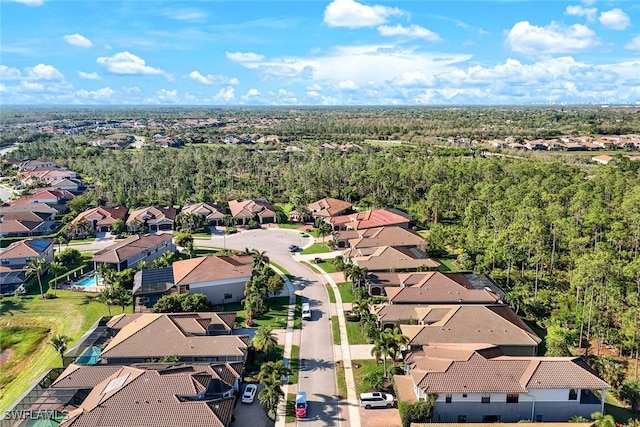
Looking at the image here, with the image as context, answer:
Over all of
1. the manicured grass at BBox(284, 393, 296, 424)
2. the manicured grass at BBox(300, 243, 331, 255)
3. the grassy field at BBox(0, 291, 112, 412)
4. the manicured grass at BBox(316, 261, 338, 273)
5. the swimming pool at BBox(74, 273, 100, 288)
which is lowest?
the grassy field at BBox(0, 291, 112, 412)

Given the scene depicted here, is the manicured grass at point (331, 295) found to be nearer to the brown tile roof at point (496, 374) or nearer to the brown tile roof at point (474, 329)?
the brown tile roof at point (474, 329)

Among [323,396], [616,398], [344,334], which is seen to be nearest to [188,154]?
[344,334]

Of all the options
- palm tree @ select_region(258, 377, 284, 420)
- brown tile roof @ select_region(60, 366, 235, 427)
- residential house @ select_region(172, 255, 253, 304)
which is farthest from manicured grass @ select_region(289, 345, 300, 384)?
A: residential house @ select_region(172, 255, 253, 304)

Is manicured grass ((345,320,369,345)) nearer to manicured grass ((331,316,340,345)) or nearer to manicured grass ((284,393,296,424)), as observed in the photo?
manicured grass ((331,316,340,345))

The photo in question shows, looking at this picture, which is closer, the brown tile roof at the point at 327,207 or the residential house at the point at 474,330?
the residential house at the point at 474,330

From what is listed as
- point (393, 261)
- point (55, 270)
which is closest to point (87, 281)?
point (55, 270)

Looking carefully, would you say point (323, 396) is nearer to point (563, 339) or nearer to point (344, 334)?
point (344, 334)

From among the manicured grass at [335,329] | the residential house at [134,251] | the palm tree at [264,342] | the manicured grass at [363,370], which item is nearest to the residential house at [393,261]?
the manicured grass at [335,329]
